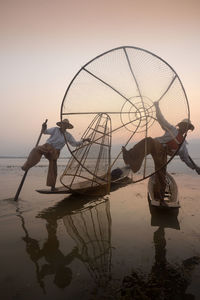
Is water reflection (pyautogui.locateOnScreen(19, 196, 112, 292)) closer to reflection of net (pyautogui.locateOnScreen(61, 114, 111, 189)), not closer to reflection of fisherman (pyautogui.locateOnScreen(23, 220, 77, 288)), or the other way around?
reflection of fisherman (pyautogui.locateOnScreen(23, 220, 77, 288))

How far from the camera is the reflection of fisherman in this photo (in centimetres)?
296

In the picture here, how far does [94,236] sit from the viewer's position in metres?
4.70

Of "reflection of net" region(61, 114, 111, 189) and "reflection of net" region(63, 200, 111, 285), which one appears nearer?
"reflection of net" region(63, 200, 111, 285)

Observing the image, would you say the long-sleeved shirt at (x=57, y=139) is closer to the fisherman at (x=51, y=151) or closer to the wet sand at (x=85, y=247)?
the fisherman at (x=51, y=151)

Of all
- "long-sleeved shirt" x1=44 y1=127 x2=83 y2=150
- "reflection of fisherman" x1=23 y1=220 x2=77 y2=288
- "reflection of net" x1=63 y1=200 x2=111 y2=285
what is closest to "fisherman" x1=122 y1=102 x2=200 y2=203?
"reflection of net" x1=63 y1=200 x2=111 y2=285

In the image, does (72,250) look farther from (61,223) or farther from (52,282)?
(61,223)

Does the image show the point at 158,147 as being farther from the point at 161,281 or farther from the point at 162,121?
the point at 161,281

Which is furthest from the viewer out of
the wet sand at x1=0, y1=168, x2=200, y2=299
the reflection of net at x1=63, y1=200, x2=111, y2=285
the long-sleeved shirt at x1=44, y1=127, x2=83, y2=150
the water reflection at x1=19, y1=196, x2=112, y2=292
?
the long-sleeved shirt at x1=44, y1=127, x2=83, y2=150

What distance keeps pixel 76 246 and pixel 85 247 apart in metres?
0.16

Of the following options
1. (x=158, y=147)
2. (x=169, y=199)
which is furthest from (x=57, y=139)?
(x=169, y=199)

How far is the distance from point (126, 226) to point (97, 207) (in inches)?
84.5

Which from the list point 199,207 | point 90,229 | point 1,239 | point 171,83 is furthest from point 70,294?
point 199,207

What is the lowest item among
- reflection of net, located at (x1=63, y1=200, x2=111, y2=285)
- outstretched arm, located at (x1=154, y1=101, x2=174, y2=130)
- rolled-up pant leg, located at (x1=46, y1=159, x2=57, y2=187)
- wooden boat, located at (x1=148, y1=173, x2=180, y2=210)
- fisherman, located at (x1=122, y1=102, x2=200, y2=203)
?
reflection of net, located at (x1=63, y1=200, x2=111, y2=285)

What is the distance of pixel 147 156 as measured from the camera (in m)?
6.35
